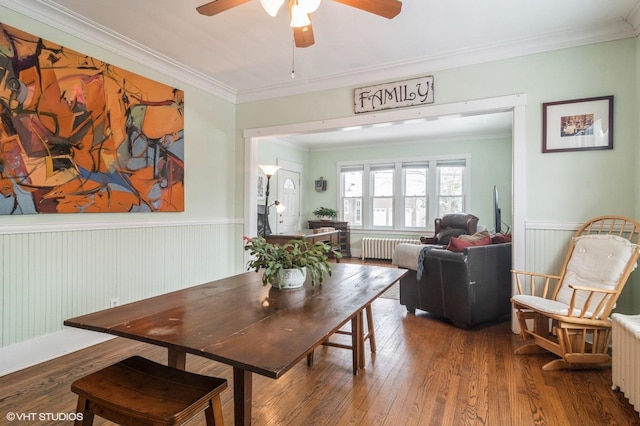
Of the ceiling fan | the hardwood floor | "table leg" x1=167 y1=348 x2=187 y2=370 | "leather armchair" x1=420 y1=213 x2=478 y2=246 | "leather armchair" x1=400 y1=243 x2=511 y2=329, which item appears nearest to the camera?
"table leg" x1=167 y1=348 x2=187 y2=370

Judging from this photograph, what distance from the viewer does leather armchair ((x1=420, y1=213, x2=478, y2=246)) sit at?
5504mm

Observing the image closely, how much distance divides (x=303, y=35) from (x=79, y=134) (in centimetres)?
201

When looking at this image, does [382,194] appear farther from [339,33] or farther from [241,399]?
[241,399]

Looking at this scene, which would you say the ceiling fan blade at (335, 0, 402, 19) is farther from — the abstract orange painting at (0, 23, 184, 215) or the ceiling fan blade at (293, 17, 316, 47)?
the abstract orange painting at (0, 23, 184, 215)

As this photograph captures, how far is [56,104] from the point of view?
8.45ft

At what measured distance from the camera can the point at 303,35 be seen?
2.09 metres

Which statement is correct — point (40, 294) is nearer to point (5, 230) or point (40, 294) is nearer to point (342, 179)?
point (5, 230)

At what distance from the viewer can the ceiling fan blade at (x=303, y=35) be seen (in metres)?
2.03

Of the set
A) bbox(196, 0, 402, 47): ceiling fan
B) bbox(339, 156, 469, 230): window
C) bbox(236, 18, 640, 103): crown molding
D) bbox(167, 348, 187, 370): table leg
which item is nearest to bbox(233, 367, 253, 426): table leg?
bbox(167, 348, 187, 370): table leg

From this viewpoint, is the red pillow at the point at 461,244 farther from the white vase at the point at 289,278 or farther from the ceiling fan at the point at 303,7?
the ceiling fan at the point at 303,7

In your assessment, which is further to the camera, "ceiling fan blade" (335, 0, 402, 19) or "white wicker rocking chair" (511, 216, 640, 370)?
"white wicker rocking chair" (511, 216, 640, 370)

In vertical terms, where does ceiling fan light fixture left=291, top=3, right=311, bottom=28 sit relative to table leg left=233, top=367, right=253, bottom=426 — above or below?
above

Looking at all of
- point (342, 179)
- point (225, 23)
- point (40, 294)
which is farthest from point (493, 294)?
point (342, 179)

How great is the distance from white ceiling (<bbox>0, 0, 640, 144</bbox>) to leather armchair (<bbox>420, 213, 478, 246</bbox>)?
9.72 ft
